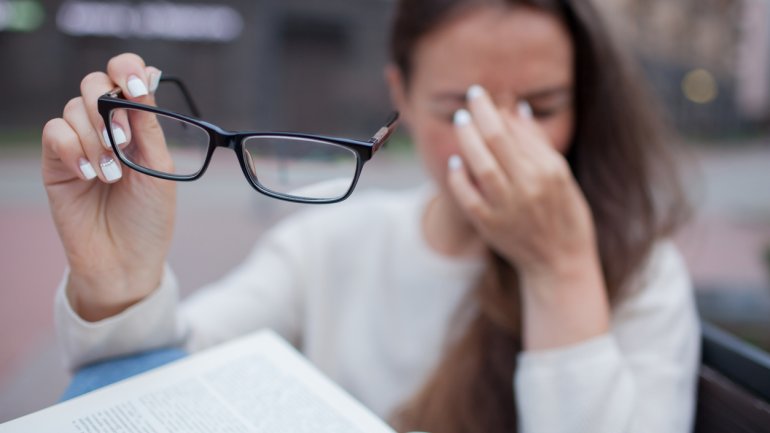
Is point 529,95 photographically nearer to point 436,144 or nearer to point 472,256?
point 436,144

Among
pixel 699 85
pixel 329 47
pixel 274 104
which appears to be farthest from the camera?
pixel 329 47

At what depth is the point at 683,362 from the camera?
890 millimetres

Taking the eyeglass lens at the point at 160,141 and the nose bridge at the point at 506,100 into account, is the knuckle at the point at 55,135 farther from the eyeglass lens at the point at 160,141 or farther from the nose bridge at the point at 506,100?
the nose bridge at the point at 506,100

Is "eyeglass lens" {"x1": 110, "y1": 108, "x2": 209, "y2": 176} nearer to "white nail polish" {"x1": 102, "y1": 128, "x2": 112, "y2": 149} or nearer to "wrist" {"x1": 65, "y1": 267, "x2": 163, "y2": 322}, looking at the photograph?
"white nail polish" {"x1": 102, "y1": 128, "x2": 112, "y2": 149}

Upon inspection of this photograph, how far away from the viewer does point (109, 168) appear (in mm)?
570

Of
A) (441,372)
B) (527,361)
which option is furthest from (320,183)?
(441,372)

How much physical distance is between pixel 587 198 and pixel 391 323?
0.49 m

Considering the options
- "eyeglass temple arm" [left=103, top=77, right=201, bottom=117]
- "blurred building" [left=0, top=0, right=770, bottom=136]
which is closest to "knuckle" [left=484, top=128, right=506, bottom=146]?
"eyeglass temple arm" [left=103, top=77, right=201, bottom=117]

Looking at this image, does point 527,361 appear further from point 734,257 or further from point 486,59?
point 734,257

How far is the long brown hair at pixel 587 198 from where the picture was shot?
946 mm

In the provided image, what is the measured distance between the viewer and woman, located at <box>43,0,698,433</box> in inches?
26.3

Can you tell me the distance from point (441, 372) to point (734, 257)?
Result: 3.89 meters

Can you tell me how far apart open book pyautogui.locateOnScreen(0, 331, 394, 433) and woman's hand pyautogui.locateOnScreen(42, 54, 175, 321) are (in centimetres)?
12

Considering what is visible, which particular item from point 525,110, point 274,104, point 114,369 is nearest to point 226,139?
point 114,369
